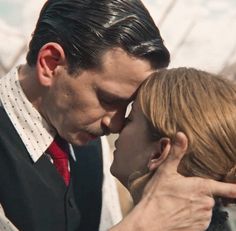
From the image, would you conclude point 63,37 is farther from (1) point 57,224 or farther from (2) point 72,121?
(1) point 57,224

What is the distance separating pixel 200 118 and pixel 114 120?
1.03 feet

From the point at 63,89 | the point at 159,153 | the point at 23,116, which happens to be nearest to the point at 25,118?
the point at 23,116

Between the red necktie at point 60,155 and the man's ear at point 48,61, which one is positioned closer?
the man's ear at point 48,61

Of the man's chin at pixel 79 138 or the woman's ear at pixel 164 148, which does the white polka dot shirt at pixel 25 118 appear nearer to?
the man's chin at pixel 79 138

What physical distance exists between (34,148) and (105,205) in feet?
1.07

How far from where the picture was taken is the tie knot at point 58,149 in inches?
58.5

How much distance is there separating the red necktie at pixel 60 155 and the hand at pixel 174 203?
38 centimetres

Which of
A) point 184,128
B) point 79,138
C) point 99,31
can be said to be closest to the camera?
point 184,128

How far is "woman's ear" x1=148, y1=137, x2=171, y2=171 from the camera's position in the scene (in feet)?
3.81

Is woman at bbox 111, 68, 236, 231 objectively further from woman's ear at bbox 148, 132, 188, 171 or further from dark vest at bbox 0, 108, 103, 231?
dark vest at bbox 0, 108, 103, 231

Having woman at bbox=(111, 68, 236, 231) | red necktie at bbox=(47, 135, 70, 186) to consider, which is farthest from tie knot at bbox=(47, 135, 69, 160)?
woman at bbox=(111, 68, 236, 231)

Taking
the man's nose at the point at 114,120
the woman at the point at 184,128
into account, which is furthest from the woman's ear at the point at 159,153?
the man's nose at the point at 114,120

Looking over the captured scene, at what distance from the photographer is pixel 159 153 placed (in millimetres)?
1200

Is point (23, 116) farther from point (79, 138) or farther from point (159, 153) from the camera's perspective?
point (159, 153)
